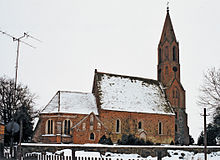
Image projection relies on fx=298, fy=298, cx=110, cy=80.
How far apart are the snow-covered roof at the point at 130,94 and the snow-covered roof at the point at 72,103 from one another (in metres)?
1.66

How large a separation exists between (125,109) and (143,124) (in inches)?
151

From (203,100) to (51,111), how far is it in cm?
2049

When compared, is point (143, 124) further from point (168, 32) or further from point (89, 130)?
point (168, 32)

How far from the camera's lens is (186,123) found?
51062 millimetres

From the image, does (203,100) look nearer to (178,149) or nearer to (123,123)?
(178,149)

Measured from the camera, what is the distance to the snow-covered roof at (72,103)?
4106 centimetres

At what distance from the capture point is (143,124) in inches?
1797

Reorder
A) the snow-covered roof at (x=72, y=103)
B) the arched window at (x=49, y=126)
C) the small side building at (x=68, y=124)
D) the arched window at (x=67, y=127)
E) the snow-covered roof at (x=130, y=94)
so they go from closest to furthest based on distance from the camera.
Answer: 1. the small side building at (x=68, y=124)
2. the arched window at (x=67, y=127)
3. the arched window at (x=49, y=126)
4. the snow-covered roof at (x=72, y=103)
5. the snow-covered roof at (x=130, y=94)

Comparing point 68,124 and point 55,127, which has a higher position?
point 68,124

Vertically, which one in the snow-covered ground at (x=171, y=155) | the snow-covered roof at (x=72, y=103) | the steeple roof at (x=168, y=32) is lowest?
the snow-covered ground at (x=171, y=155)

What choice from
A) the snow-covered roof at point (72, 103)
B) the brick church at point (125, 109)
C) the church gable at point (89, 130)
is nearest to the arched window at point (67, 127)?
the brick church at point (125, 109)

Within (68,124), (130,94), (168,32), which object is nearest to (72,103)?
(68,124)

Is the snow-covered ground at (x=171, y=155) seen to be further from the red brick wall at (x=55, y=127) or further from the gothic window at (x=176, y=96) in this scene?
the gothic window at (x=176, y=96)

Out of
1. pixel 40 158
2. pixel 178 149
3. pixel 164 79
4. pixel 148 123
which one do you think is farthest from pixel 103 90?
pixel 40 158
